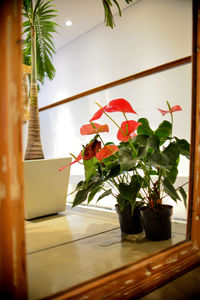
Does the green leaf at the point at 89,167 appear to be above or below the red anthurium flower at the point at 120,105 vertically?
below

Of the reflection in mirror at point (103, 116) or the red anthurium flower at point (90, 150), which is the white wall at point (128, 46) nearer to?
the reflection in mirror at point (103, 116)

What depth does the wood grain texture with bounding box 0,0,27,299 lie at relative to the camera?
0.36m

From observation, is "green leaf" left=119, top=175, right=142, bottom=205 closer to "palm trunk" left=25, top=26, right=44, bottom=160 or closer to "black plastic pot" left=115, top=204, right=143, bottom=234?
"black plastic pot" left=115, top=204, right=143, bottom=234

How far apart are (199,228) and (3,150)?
52cm

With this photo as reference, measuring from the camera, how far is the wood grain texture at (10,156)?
36 centimetres

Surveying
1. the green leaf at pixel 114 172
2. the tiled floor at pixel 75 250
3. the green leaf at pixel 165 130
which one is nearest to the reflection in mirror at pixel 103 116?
the tiled floor at pixel 75 250

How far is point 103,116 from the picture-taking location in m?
2.12

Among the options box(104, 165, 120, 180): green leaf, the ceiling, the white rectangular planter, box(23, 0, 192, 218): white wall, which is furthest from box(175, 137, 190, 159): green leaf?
the ceiling

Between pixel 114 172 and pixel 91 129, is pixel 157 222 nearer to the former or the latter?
pixel 114 172

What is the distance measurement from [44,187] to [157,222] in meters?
0.71

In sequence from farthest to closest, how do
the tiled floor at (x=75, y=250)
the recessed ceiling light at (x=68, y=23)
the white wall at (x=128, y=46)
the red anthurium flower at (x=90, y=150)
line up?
the recessed ceiling light at (x=68, y=23)
the white wall at (x=128, y=46)
the red anthurium flower at (x=90, y=150)
the tiled floor at (x=75, y=250)

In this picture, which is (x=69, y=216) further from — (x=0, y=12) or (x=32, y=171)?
(x=0, y=12)

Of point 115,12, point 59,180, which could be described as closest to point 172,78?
point 59,180

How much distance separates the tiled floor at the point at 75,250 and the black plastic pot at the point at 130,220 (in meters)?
0.03
